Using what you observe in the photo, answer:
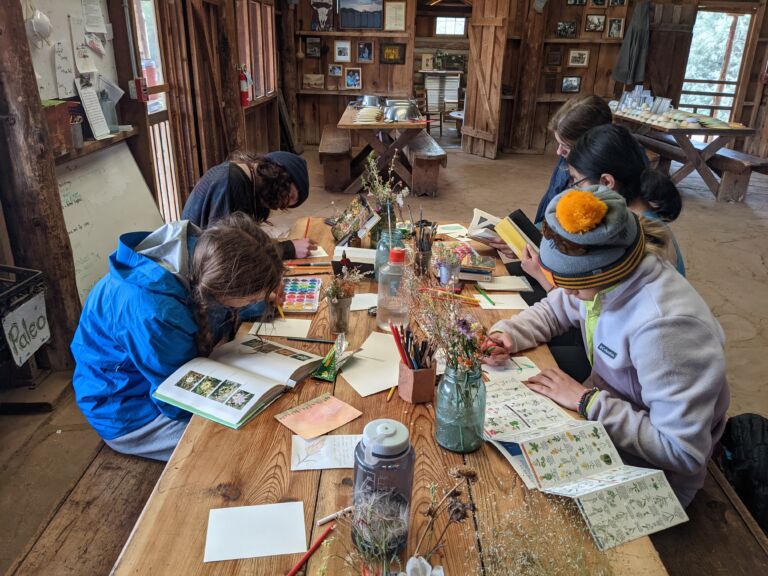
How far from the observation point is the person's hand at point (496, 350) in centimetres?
176

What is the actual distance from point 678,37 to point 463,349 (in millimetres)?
9257

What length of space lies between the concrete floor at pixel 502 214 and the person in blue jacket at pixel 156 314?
0.59 feet

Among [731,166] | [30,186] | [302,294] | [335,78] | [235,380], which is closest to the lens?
[235,380]

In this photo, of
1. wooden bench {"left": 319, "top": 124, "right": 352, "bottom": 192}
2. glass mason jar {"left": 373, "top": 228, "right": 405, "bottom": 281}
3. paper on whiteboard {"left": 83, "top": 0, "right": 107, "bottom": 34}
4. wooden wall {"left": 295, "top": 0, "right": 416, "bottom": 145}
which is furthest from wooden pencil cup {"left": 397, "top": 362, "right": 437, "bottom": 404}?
wooden wall {"left": 295, "top": 0, "right": 416, "bottom": 145}

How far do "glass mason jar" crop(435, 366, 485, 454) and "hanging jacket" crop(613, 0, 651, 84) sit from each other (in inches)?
344

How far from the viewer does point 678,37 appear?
8.71 m

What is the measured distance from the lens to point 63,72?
9.89ft

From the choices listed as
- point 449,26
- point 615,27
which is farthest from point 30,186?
point 449,26

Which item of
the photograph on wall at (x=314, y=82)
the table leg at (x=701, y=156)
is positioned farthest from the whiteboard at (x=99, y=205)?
the photograph on wall at (x=314, y=82)

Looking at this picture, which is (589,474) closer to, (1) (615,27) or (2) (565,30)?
(2) (565,30)

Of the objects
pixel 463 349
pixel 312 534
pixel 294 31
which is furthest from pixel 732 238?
pixel 294 31

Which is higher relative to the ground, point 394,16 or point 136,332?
point 394,16

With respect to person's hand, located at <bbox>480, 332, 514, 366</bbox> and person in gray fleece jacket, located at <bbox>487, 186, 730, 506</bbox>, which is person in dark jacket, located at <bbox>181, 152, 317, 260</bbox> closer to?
person's hand, located at <bbox>480, 332, 514, 366</bbox>

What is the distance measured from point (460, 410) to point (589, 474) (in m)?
0.30
